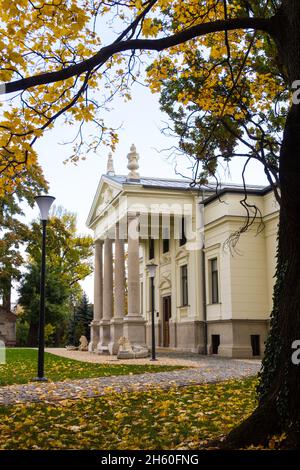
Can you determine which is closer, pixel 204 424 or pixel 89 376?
pixel 204 424

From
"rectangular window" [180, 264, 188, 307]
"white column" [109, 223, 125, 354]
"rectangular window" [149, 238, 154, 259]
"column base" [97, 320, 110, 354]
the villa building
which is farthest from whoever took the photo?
"rectangular window" [149, 238, 154, 259]

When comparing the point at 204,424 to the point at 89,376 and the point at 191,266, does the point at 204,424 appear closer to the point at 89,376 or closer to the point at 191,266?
the point at 89,376

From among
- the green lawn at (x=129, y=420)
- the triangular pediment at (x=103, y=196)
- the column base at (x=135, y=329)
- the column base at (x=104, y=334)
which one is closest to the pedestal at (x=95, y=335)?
the column base at (x=104, y=334)

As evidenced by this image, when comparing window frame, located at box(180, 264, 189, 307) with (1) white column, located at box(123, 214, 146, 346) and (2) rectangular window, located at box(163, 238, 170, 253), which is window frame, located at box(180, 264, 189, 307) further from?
(1) white column, located at box(123, 214, 146, 346)

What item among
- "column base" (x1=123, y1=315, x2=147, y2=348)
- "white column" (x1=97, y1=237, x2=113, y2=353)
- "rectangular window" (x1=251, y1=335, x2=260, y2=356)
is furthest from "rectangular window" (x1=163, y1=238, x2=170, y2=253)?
"rectangular window" (x1=251, y1=335, x2=260, y2=356)

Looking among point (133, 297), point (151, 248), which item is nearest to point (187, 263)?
point (133, 297)

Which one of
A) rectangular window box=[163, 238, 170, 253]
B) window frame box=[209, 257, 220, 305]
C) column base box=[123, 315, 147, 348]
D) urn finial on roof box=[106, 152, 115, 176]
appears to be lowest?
column base box=[123, 315, 147, 348]

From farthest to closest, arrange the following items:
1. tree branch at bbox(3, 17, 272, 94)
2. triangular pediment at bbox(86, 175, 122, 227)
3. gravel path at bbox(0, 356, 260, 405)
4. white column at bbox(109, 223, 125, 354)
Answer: triangular pediment at bbox(86, 175, 122, 227) → white column at bbox(109, 223, 125, 354) → gravel path at bbox(0, 356, 260, 405) → tree branch at bbox(3, 17, 272, 94)

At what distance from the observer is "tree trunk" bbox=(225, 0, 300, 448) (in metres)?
4.96

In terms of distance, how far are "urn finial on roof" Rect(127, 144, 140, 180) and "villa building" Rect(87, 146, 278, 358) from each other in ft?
0.16

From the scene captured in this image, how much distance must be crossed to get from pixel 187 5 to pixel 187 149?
299cm

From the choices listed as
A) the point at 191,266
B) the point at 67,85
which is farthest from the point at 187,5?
the point at 191,266
